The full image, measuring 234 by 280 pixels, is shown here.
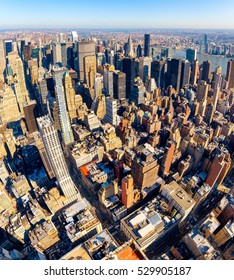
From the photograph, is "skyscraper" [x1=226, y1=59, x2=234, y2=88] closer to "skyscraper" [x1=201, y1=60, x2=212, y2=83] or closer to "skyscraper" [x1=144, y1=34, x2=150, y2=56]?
"skyscraper" [x1=201, y1=60, x2=212, y2=83]

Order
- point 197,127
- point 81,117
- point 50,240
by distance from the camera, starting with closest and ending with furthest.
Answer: point 50,240 → point 197,127 → point 81,117

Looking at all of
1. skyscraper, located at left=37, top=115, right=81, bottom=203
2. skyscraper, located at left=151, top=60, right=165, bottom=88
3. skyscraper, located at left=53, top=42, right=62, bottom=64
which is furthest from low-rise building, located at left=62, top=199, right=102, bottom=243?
skyscraper, located at left=53, top=42, right=62, bottom=64

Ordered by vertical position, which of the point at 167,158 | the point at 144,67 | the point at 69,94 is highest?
the point at 144,67

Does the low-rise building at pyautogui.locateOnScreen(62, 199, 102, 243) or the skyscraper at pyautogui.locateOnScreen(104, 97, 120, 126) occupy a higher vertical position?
the skyscraper at pyautogui.locateOnScreen(104, 97, 120, 126)

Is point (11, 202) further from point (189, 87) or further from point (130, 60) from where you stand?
point (189, 87)

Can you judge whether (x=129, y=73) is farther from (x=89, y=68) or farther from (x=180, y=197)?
(x=180, y=197)

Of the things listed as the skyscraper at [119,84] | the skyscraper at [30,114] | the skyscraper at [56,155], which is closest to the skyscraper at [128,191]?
the skyscraper at [56,155]

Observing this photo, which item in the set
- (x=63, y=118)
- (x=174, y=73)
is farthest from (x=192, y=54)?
(x=63, y=118)
